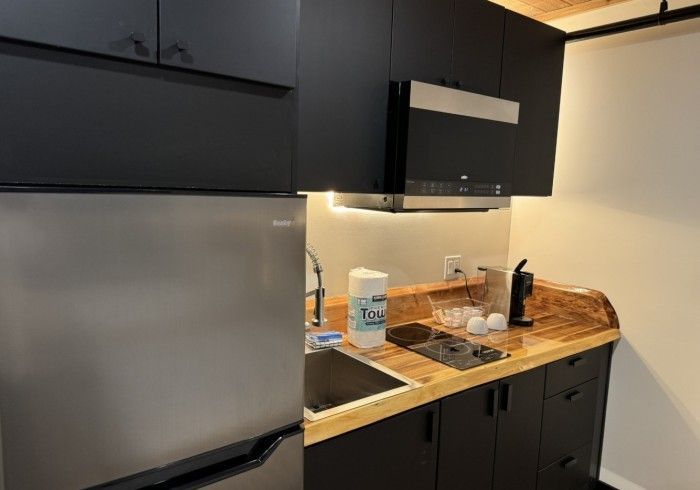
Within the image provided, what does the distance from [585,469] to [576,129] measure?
5.38 ft

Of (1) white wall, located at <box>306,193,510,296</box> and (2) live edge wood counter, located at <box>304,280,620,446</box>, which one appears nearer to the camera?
(2) live edge wood counter, located at <box>304,280,620,446</box>

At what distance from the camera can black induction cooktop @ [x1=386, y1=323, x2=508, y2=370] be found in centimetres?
169

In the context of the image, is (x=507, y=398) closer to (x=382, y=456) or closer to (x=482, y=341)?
(x=482, y=341)

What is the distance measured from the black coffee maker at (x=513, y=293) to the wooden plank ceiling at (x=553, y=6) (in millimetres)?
1201

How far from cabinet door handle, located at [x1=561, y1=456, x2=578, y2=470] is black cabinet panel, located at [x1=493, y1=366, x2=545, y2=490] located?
220mm

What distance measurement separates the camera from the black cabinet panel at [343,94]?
55.8 inches

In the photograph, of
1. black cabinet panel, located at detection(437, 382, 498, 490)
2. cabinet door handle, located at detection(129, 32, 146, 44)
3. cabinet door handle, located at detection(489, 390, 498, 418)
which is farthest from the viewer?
cabinet door handle, located at detection(489, 390, 498, 418)

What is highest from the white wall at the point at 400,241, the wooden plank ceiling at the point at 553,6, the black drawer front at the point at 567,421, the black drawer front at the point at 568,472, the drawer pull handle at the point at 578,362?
the wooden plank ceiling at the point at 553,6

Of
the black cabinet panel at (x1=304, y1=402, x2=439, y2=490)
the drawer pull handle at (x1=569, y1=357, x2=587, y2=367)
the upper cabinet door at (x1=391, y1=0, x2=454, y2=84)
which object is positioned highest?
the upper cabinet door at (x1=391, y1=0, x2=454, y2=84)

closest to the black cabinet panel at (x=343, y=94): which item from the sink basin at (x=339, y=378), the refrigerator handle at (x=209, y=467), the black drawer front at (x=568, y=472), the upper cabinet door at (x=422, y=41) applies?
the upper cabinet door at (x=422, y=41)

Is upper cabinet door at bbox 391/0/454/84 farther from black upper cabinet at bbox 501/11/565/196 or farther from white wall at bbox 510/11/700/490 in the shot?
white wall at bbox 510/11/700/490

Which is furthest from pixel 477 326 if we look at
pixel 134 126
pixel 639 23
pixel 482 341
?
pixel 134 126

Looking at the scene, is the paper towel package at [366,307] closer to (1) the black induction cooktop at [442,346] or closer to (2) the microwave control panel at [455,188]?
(1) the black induction cooktop at [442,346]

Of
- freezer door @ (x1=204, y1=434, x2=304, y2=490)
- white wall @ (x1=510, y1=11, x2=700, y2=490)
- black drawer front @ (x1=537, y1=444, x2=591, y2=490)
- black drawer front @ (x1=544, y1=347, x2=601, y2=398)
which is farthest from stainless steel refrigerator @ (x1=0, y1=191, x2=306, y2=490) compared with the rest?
white wall @ (x1=510, y1=11, x2=700, y2=490)
